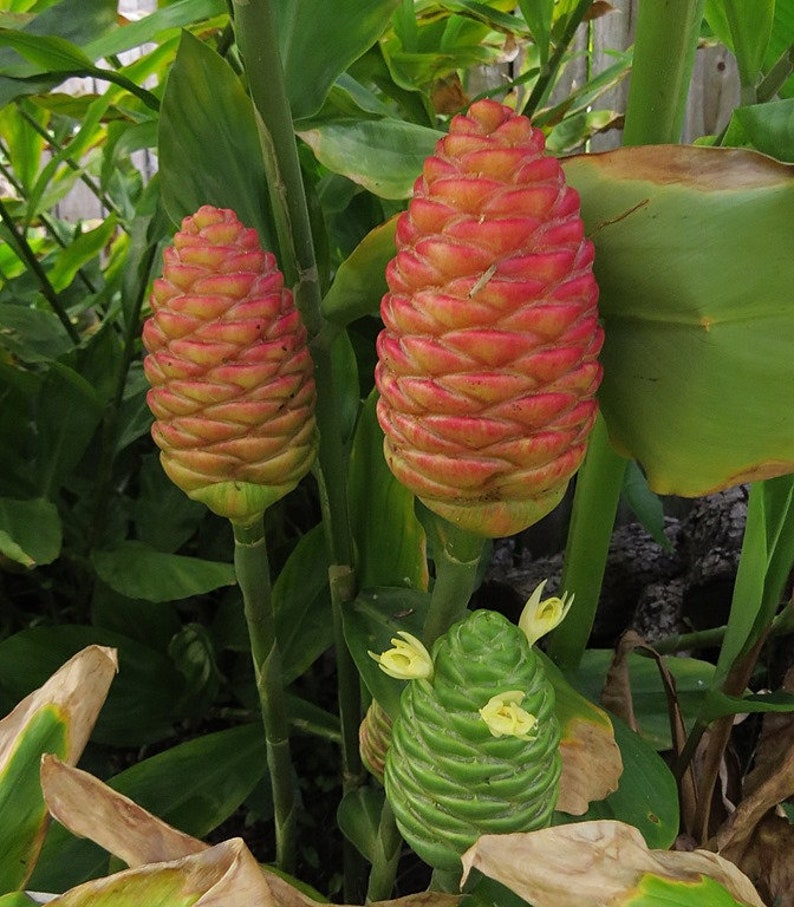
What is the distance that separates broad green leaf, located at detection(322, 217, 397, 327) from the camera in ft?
1.15

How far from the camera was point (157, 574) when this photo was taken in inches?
25.8

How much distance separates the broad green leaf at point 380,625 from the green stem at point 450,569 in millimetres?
48

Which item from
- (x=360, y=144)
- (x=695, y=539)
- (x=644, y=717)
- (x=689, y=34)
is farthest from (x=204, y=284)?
(x=695, y=539)

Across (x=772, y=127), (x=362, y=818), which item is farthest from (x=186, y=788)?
(x=772, y=127)

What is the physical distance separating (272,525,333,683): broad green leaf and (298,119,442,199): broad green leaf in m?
0.32

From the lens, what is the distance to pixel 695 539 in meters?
0.96

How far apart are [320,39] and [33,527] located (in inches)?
16.5

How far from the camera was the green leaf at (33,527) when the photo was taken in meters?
0.61

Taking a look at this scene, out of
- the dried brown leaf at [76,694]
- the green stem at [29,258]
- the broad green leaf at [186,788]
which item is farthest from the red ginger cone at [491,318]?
the green stem at [29,258]

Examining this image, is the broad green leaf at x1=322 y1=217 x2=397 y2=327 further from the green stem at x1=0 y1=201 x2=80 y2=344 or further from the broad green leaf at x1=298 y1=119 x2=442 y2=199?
the green stem at x1=0 y1=201 x2=80 y2=344

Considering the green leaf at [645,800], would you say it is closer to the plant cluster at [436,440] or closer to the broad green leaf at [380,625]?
the plant cluster at [436,440]

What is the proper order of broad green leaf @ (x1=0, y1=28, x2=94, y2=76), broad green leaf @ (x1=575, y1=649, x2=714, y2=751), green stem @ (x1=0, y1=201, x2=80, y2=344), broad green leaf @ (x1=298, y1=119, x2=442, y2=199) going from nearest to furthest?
broad green leaf @ (x1=298, y1=119, x2=442, y2=199), broad green leaf @ (x1=0, y1=28, x2=94, y2=76), broad green leaf @ (x1=575, y1=649, x2=714, y2=751), green stem @ (x1=0, y1=201, x2=80, y2=344)

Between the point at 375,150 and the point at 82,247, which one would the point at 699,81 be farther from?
the point at 375,150

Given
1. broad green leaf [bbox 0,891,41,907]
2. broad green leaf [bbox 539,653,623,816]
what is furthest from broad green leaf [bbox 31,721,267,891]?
broad green leaf [bbox 539,653,623,816]
